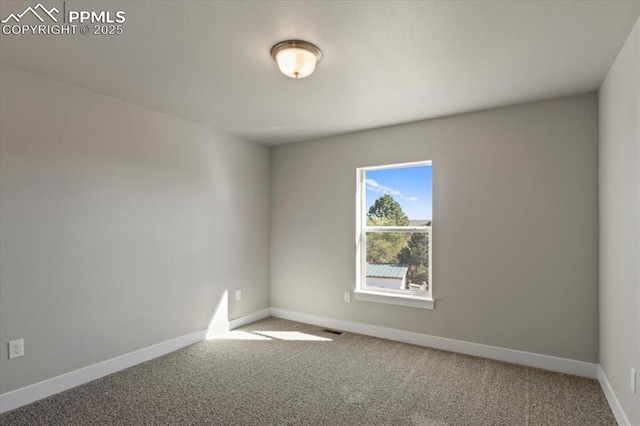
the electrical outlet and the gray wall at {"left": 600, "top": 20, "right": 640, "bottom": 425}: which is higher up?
the gray wall at {"left": 600, "top": 20, "right": 640, "bottom": 425}

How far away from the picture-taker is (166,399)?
101 inches

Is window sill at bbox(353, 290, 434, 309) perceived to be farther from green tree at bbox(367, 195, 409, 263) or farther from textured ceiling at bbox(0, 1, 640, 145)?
textured ceiling at bbox(0, 1, 640, 145)

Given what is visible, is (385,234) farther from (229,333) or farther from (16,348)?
(16,348)

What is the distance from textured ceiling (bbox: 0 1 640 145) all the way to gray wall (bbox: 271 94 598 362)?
0.99 ft

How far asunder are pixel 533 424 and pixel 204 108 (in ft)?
11.7

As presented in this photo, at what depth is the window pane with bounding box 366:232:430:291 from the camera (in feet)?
12.6

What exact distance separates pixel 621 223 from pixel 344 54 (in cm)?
205

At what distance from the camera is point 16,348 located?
2471 mm

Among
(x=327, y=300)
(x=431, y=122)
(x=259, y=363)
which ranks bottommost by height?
(x=259, y=363)

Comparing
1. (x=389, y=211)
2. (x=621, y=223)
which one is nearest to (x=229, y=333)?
(x=389, y=211)

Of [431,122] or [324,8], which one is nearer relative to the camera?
[324,8]

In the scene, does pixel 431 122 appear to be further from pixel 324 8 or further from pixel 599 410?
pixel 599 410

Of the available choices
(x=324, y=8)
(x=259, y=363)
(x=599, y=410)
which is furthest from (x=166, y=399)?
(x=599, y=410)

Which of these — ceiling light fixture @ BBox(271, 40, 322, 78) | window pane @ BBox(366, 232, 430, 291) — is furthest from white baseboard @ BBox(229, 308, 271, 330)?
ceiling light fixture @ BBox(271, 40, 322, 78)
